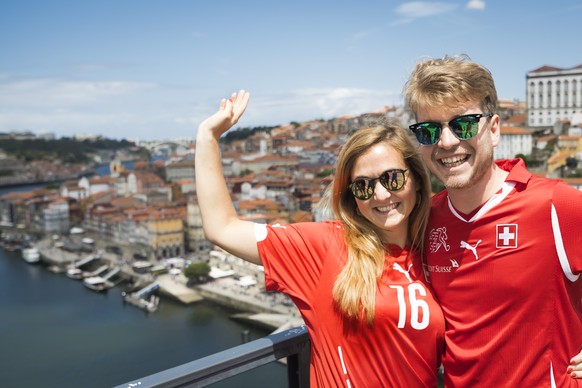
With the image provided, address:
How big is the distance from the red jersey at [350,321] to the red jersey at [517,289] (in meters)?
0.03

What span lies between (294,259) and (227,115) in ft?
0.60

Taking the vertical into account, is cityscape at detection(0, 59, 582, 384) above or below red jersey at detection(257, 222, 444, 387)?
below

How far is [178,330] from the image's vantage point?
36.3 ft

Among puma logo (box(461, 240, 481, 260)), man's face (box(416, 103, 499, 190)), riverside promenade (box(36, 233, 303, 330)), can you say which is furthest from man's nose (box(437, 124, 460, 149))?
riverside promenade (box(36, 233, 303, 330))

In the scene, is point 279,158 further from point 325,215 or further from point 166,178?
point 325,215

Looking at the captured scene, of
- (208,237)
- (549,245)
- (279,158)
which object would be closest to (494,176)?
(549,245)

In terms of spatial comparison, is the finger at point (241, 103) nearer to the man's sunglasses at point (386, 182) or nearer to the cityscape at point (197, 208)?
the man's sunglasses at point (386, 182)

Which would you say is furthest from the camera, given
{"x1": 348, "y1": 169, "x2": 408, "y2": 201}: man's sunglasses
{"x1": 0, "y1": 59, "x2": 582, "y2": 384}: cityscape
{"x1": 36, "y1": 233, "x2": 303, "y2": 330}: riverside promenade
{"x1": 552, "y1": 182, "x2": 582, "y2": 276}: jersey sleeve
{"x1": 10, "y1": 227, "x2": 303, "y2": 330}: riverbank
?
{"x1": 0, "y1": 59, "x2": 582, "y2": 384}: cityscape

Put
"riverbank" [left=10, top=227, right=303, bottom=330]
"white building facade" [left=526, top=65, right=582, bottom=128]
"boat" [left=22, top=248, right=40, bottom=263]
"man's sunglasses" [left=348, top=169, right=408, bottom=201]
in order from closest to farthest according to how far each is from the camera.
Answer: "man's sunglasses" [left=348, top=169, right=408, bottom=201] → "riverbank" [left=10, top=227, right=303, bottom=330] → "boat" [left=22, top=248, right=40, bottom=263] → "white building facade" [left=526, top=65, right=582, bottom=128]

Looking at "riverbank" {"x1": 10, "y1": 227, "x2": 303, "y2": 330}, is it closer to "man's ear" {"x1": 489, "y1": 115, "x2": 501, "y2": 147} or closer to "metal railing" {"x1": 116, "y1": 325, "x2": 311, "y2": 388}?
"metal railing" {"x1": 116, "y1": 325, "x2": 311, "y2": 388}

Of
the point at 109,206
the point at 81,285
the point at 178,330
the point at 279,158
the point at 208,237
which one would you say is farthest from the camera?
the point at 279,158

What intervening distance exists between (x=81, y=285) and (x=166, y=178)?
1163cm

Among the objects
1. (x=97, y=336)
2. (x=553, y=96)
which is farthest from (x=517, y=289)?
(x=553, y=96)

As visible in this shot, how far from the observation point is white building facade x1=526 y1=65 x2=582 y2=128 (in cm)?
2147
